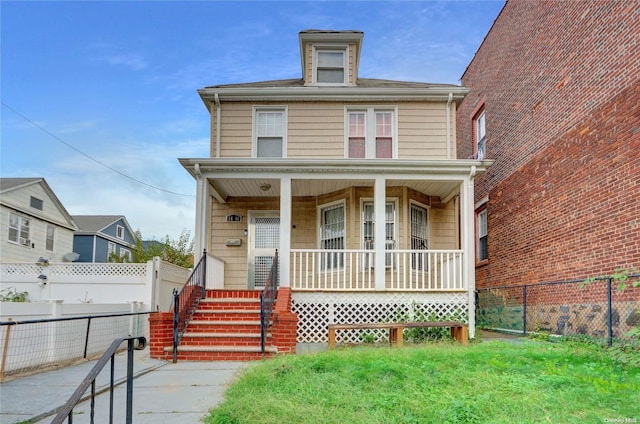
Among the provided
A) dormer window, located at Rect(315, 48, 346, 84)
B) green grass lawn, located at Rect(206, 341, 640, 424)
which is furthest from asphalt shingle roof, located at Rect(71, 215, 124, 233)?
green grass lawn, located at Rect(206, 341, 640, 424)

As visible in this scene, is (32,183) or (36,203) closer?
(32,183)

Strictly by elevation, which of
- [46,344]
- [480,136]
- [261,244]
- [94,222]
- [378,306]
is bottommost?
[46,344]

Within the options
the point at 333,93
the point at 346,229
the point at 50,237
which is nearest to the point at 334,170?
the point at 346,229

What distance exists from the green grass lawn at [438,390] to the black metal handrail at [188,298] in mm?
2749

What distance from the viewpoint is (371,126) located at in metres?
12.7

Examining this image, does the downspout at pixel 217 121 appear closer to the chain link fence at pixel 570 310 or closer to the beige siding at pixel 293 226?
the beige siding at pixel 293 226

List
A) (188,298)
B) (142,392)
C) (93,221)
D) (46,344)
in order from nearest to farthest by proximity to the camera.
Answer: (142,392), (46,344), (188,298), (93,221)

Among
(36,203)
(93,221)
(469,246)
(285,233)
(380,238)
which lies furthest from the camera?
(93,221)

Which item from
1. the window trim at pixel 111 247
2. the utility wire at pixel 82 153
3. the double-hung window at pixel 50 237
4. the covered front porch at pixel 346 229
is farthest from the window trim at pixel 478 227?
the window trim at pixel 111 247

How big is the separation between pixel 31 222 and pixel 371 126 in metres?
19.6

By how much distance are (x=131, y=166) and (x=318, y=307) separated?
85.3 ft

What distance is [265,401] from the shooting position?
459 cm

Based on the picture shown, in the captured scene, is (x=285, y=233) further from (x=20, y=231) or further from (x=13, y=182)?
(x=13, y=182)

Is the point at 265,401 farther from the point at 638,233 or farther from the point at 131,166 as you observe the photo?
the point at 131,166
